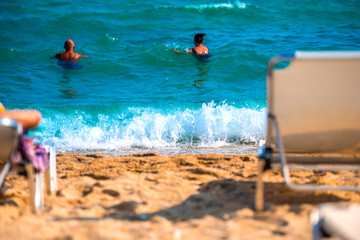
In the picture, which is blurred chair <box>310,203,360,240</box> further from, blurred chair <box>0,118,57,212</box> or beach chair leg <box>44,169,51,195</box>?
beach chair leg <box>44,169,51,195</box>

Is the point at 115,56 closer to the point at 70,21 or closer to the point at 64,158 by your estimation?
the point at 70,21

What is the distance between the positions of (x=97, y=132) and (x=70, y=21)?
765cm

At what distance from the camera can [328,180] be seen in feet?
12.9

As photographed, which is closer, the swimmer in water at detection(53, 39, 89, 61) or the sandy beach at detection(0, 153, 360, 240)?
the sandy beach at detection(0, 153, 360, 240)

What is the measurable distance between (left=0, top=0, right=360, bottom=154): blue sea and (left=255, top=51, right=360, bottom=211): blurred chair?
2.05 metres

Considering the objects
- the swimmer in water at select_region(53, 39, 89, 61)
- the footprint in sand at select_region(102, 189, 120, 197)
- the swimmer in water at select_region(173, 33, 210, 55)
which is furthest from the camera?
the swimmer in water at select_region(173, 33, 210, 55)

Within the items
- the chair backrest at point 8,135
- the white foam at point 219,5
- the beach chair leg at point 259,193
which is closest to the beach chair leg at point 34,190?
the chair backrest at point 8,135

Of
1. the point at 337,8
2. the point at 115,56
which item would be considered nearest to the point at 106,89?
the point at 115,56

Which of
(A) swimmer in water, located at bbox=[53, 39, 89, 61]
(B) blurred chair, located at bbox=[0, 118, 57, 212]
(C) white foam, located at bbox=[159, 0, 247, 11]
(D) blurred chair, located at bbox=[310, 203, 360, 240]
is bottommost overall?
(D) blurred chair, located at bbox=[310, 203, 360, 240]

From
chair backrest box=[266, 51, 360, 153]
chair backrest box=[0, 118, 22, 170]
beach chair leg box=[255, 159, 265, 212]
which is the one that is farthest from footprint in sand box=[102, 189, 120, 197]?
chair backrest box=[266, 51, 360, 153]

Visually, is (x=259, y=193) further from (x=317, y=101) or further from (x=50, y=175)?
(x=50, y=175)

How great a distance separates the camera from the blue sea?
22.7ft

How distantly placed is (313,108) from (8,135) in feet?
6.92

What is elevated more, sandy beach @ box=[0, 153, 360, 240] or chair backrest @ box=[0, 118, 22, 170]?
chair backrest @ box=[0, 118, 22, 170]
